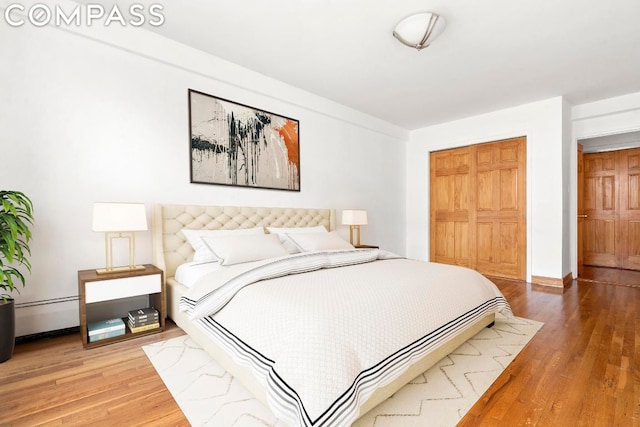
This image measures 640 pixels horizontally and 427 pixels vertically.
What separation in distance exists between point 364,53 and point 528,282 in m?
4.02

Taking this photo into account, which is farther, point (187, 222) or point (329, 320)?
point (187, 222)

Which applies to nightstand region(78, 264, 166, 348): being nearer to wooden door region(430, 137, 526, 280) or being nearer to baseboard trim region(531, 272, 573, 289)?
wooden door region(430, 137, 526, 280)

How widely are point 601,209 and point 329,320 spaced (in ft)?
22.9

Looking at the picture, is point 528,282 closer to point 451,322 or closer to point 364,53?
point 451,322

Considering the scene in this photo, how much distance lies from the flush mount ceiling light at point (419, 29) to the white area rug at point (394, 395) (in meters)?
2.55

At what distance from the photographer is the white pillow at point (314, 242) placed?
10.7ft

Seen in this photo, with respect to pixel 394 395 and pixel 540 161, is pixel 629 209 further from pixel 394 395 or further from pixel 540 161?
pixel 394 395

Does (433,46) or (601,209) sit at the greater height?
(433,46)

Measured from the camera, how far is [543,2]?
235 cm

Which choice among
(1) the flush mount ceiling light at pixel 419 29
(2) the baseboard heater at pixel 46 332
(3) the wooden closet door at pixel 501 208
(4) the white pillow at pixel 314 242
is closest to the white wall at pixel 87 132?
(2) the baseboard heater at pixel 46 332

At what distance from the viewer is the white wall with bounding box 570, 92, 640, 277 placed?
413 cm

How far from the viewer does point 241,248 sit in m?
2.75

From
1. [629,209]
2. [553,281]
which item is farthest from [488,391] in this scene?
[629,209]

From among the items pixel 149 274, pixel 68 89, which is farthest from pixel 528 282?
pixel 68 89
